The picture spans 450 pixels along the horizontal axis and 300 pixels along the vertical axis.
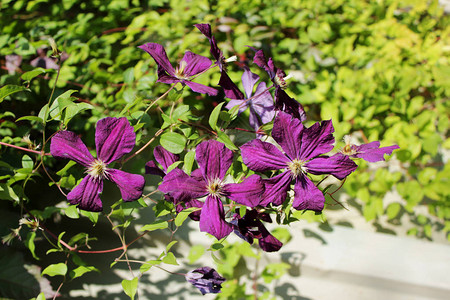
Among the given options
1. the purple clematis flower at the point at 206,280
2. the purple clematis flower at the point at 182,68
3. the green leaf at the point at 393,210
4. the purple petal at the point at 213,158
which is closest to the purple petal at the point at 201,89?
the purple clematis flower at the point at 182,68

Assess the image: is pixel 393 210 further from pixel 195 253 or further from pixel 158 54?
pixel 158 54

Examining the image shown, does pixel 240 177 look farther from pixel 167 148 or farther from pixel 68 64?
pixel 68 64

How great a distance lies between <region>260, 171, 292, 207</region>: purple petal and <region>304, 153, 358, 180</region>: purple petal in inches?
1.7

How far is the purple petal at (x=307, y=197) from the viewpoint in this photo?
0.55m

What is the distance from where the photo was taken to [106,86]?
4.11ft

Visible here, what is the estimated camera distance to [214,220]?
1.82 ft

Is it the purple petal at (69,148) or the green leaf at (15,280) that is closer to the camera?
the purple petal at (69,148)

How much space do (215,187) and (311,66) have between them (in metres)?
1.05

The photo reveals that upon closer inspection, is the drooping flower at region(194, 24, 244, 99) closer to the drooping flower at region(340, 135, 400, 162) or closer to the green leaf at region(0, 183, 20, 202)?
the drooping flower at region(340, 135, 400, 162)

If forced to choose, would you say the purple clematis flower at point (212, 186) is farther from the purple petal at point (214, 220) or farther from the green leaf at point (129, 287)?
the green leaf at point (129, 287)

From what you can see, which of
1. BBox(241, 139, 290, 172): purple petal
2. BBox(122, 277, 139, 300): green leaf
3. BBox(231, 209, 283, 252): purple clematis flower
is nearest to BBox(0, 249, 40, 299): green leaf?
BBox(122, 277, 139, 300): green leaf

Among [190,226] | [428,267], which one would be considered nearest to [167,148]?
[190,226]

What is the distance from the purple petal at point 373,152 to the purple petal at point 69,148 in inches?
18.4

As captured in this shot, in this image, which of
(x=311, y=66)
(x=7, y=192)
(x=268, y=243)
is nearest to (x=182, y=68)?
(x=268, y=243)
